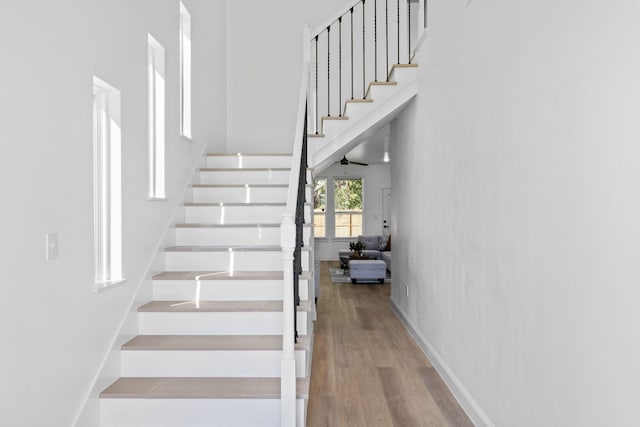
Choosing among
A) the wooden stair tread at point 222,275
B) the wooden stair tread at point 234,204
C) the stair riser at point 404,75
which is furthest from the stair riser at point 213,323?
the stair riser at point 404,75

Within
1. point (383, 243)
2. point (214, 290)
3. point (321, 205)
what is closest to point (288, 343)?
point (214, 290)

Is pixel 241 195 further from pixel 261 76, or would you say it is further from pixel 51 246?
pixel 261 76

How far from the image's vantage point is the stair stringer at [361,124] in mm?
4703

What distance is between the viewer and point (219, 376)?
9.45ft

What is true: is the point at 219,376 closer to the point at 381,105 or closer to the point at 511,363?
the point at 511,363

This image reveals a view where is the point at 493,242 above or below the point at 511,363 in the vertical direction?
above

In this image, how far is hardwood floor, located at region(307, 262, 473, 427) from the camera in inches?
117

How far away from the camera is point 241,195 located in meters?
4.64

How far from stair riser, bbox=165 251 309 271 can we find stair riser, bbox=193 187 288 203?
99 centimetres

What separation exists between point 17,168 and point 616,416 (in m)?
2.34

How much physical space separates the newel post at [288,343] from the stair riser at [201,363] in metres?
0.31

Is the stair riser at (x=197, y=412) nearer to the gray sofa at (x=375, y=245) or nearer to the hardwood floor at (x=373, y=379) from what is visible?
the hardwood floor at (x=373, y=379)

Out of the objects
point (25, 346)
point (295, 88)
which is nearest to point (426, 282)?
point (25, 346)

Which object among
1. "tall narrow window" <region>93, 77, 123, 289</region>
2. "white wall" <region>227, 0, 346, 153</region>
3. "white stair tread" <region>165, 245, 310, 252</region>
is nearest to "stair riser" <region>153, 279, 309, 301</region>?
"white stair tread" <region>165, 245, 310, 252</region>
